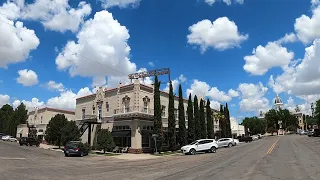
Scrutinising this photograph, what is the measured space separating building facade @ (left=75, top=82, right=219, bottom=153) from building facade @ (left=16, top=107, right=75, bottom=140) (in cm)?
1925

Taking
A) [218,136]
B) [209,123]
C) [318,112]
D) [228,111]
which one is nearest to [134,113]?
[209,123]

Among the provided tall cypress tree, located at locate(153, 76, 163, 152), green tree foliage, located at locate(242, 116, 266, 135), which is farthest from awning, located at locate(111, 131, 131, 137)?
green tree foliage, located at locate(242, 116, 266, 135)

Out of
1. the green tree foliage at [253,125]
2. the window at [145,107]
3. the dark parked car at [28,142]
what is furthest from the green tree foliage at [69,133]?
the green tree foliage at [253,125]

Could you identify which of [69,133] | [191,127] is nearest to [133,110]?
[69,133]

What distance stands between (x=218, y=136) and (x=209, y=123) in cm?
1483

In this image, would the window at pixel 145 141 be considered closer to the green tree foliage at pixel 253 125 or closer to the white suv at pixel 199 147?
the white suv at pixel 199 147

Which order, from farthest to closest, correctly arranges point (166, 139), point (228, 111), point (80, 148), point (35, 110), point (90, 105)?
point (228, 111)
point (35, 110)
point (90, 105)
point (166, 139)
point (80, 148)

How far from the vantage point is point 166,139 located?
1679 inches

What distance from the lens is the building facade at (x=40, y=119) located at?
63106 millimetres

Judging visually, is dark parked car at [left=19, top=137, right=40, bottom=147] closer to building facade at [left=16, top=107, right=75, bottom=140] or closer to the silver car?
building facade at [left=16, top=107, right=75, bottom=140]

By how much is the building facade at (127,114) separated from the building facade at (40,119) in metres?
19.2

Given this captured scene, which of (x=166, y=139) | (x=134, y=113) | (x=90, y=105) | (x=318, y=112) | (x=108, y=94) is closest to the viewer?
(x=134, y=113)

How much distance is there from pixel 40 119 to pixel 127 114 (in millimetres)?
34134

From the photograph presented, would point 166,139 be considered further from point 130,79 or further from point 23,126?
point 23,126
